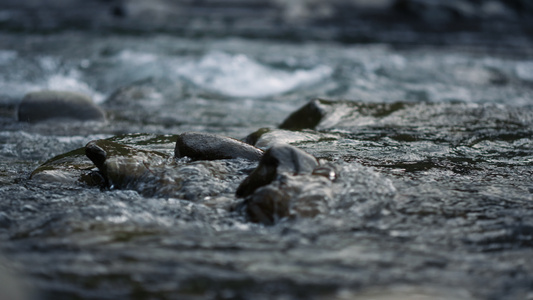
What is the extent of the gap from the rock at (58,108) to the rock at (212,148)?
2.28 metres

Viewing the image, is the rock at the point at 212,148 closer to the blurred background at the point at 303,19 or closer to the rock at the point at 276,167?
the rock at the point at 276,167

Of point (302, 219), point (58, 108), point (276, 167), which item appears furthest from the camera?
point (58, 108)

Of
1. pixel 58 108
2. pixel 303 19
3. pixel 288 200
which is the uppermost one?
pixel 303 19

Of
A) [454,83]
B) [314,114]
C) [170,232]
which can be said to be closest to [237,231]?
[170,232]

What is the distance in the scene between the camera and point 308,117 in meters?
4.75

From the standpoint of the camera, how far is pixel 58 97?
5363 millimetres

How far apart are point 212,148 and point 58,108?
2.60m

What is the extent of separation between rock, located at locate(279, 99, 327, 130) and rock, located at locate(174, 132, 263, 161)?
1.41 metres

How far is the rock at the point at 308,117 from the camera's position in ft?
15.3

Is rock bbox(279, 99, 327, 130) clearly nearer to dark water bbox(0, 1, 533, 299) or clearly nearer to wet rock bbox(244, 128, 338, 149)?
dark water bbox(0, 1, 533, 299)

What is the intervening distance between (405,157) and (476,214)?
39.8 inches

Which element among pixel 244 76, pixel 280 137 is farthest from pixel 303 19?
pixel 280 137

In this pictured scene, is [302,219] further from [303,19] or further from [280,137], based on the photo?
[303,19]

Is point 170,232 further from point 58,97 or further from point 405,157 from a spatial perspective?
point 58,97
